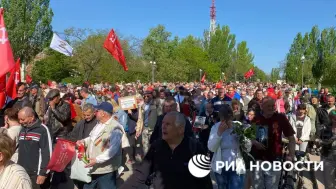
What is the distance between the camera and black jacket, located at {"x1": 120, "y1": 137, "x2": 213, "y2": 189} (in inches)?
138

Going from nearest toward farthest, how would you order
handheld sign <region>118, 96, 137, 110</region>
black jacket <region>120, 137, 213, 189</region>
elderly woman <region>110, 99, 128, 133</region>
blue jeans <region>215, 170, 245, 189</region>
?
black jacket <region>120, 137, 213, 189</region> < blue jeans <region>215, 170, 245, 189</region> < elderly woman <region>110, 99, 128, 133</region> < handheld sign <region>118, 96, 137, 110</region>

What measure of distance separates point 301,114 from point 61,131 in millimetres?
4873

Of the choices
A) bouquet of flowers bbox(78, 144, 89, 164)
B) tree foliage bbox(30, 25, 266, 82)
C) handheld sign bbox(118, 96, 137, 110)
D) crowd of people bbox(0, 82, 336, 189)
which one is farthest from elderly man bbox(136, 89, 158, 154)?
tree foliage bbox(30, 25, 266, 82)

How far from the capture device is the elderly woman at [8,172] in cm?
295

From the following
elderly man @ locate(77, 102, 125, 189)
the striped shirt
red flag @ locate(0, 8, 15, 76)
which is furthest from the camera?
red flag @ locate(0, 8, 15, 76)

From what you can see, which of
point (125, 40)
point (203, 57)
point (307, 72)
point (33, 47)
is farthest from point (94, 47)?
point (307, 72)

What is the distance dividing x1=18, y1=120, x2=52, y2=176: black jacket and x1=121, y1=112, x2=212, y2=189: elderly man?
196cm

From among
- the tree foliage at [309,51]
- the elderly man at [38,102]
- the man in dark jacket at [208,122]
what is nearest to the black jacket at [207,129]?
the man in dark jacket at [208,122]

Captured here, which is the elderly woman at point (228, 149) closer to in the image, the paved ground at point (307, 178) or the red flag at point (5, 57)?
the paved ground at point (307, 178)

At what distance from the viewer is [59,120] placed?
250 inches

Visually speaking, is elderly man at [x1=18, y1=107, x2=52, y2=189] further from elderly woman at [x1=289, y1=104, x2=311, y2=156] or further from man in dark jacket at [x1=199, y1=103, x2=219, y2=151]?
elderly woman at [x1=289, y1=104, x2=311, y2=156]

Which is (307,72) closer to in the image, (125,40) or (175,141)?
(125,40)

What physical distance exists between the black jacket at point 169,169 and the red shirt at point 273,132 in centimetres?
200

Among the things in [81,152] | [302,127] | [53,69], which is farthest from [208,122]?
[53,69]
